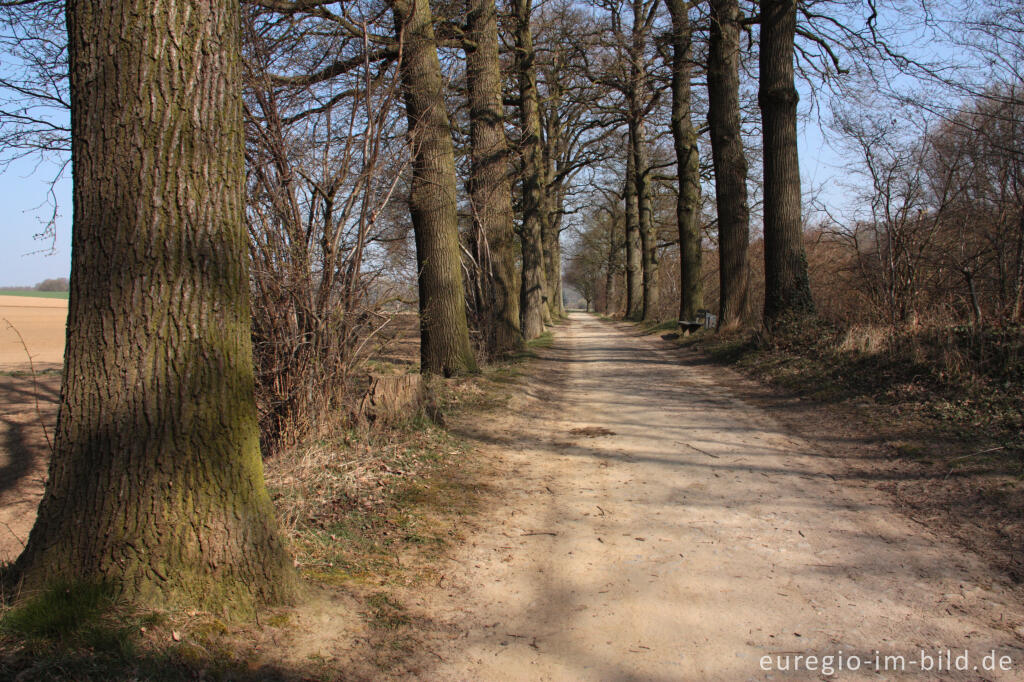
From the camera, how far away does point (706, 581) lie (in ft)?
11.9

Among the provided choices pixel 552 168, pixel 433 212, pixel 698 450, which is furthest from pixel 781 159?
pixel 552 168

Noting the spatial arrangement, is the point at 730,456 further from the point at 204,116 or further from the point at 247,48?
the point at 247,48

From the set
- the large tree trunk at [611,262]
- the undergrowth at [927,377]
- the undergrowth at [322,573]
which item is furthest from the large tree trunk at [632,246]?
the undergrowth at [322,573]

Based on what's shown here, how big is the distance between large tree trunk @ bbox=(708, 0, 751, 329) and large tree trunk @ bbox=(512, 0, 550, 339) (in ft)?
15.1

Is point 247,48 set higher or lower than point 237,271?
higher

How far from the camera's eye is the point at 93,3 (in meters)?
2.96

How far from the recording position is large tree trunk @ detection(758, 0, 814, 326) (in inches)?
480

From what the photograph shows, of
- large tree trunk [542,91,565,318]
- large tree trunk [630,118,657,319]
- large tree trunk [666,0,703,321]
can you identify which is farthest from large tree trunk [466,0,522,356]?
large tree trunk [630,118,657,319]

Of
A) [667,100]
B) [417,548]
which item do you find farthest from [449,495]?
[667,100]

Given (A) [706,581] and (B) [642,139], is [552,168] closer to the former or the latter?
(B) [642,139]

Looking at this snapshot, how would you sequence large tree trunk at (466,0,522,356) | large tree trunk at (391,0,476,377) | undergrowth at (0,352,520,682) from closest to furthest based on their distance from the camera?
undergrowth at (0,352,520,682)
large tree trunk at (391,0,476,377)
large tree trunk at (466,0,522,356)

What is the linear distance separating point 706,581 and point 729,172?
13453 mm

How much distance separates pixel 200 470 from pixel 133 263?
979 millimetres

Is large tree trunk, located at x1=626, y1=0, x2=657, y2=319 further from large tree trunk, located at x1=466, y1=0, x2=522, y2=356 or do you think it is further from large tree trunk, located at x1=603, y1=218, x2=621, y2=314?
large tree trunk, located at x1=603, y1=218, x2=621, y2=314
